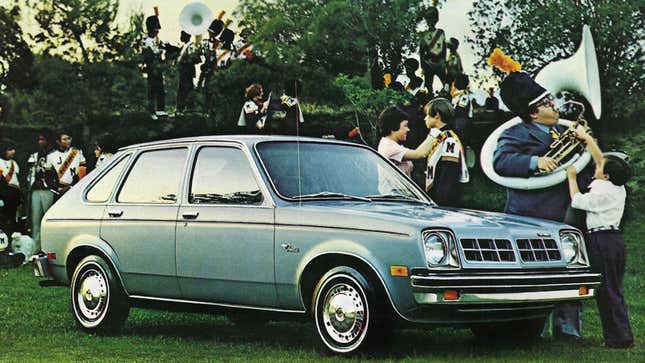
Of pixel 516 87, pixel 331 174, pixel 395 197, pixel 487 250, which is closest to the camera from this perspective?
pixel 487 250

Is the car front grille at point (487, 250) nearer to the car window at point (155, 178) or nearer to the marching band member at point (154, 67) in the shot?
the car window at point (155, 178)

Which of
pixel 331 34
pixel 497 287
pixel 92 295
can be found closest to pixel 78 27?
pixel 331 34

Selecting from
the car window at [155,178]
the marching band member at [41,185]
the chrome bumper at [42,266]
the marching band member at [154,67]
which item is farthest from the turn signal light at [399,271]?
the marching band member at [41,185]

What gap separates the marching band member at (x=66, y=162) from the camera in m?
14.8

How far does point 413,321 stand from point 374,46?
5.36 meters

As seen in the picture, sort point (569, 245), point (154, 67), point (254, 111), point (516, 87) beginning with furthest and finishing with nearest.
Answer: point (154, 67), point (254, 111), point (516, 87), point (569, 245)

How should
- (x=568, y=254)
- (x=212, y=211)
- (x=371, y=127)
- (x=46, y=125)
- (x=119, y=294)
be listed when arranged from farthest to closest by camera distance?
(x=46, y=125) < (x=371, y=127) < (x=119, y=294) < (x=212, y=211) < (x=568, y=254)

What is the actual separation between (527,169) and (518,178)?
0.13m

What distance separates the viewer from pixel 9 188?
15.6 m

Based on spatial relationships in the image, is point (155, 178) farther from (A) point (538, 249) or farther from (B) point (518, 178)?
(A) point (538, 249)

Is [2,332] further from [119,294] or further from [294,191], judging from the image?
[294,191]

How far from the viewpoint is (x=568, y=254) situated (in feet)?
25.6

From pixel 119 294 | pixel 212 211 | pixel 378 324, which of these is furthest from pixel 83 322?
pixel 378 324

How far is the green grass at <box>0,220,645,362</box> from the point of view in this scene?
7871mm
